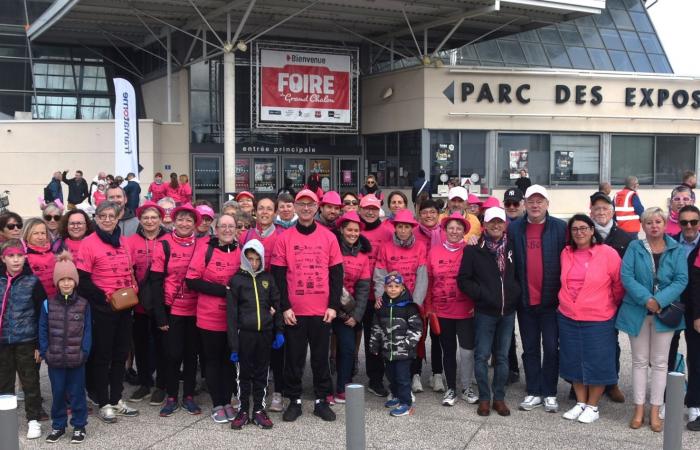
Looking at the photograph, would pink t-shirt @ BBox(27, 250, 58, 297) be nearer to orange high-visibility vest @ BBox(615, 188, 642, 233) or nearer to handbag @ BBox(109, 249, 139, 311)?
handbag @ BBox(109, 249, 139, 311)

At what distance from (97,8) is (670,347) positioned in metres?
20.1

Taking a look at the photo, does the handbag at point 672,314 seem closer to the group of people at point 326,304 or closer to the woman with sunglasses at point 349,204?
the group of people at point 326,304

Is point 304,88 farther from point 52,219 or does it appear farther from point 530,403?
point 530,403

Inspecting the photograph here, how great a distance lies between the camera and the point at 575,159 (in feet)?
79.9

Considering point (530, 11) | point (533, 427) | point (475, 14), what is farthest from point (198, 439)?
point (530, 11)

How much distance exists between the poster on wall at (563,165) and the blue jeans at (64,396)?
20.9 meters

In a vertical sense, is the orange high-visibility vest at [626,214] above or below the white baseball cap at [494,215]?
below

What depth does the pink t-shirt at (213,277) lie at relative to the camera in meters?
5.95

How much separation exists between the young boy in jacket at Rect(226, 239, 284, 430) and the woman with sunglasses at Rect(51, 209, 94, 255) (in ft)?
5.10

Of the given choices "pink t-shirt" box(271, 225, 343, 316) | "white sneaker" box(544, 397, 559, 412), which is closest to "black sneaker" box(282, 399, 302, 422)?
"pink t-shirt" box(271, 225, 343, 316)

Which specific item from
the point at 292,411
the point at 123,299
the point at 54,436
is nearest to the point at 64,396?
the point at 54,436

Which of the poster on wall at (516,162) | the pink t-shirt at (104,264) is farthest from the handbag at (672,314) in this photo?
the poster on wall at (516,162)

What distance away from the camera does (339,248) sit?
6.11 metres

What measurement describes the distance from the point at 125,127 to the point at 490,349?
1766 centimetres
